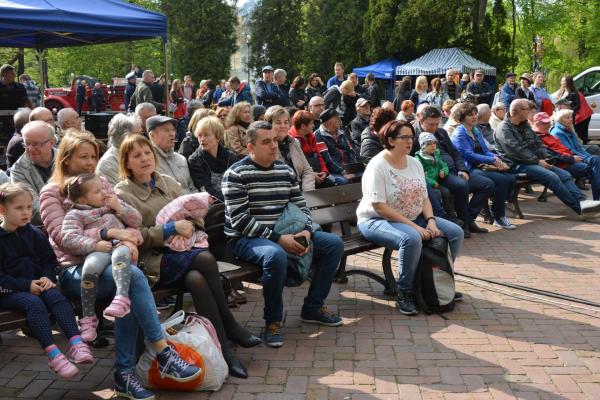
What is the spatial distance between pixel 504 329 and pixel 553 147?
5.48 meters

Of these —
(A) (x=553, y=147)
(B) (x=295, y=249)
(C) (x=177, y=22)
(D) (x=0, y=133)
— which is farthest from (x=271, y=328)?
(C) (x=177, y=22)

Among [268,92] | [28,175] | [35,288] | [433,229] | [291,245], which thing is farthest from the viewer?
[268,92]

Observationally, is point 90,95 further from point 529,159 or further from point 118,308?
point 118,308

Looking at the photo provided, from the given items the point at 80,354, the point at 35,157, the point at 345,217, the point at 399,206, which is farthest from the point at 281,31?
the point at 80,354

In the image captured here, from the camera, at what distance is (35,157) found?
5250 mm

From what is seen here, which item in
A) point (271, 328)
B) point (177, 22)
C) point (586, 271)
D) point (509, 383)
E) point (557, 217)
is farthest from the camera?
point (177, 22)

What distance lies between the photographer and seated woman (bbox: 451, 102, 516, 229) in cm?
872

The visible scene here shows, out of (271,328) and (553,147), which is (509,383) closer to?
(271,328)

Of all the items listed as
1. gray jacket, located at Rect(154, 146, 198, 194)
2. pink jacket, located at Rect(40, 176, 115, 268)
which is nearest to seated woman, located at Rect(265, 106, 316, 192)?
gray jacket, located at Rect(154, 146, 198, 194)

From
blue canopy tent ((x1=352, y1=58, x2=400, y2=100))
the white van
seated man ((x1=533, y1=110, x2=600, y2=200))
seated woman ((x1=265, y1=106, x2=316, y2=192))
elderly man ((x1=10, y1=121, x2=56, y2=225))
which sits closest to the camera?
elderly man ((x1=10, y1=121, x2=56, y2=225))

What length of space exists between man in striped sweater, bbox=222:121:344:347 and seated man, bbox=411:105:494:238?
10.8 ft

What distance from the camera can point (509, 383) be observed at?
423 cm

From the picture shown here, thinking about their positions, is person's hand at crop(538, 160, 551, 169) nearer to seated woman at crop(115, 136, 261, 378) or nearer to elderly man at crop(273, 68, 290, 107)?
elderly man at crop(273, 68, 290, 107)

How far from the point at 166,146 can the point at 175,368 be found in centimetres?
237
